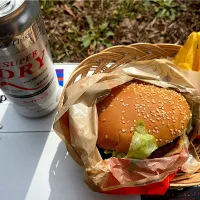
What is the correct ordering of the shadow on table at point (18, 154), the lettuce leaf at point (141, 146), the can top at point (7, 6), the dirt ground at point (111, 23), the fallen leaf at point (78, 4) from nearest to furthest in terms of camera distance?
the can top at point (7, 6) → the lettuce leaf at point (141, 146) → the shadow on table at point (18, 154) → the dirt ground at point (111, 23) → the fallen leaf at point (78, 4)

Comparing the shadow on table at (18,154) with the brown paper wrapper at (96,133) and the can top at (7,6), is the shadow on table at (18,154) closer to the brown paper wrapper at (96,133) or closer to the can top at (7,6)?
the brown paper wrapper at (96,133)

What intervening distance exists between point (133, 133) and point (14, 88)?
1.04ft

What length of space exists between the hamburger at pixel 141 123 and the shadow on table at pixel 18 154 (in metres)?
0.19

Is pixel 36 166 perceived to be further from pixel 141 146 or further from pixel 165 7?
pixel 165 7

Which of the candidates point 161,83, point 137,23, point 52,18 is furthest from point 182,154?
point 52,18

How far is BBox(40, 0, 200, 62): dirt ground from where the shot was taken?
1.65 metres

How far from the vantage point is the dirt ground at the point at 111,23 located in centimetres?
165

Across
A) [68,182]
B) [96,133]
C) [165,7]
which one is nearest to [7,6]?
[96,133]

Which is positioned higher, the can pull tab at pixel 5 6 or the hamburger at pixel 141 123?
the can pull tab at pixel 5 6

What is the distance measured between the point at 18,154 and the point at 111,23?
3.26ft

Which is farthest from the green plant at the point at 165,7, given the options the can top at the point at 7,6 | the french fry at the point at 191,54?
the can top at the point at 7,6

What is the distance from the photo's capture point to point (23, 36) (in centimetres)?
71

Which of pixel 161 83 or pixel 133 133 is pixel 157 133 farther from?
pixel 161 83

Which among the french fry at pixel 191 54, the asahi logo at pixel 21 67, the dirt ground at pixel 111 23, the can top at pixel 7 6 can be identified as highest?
the can top at pixel 7 6
